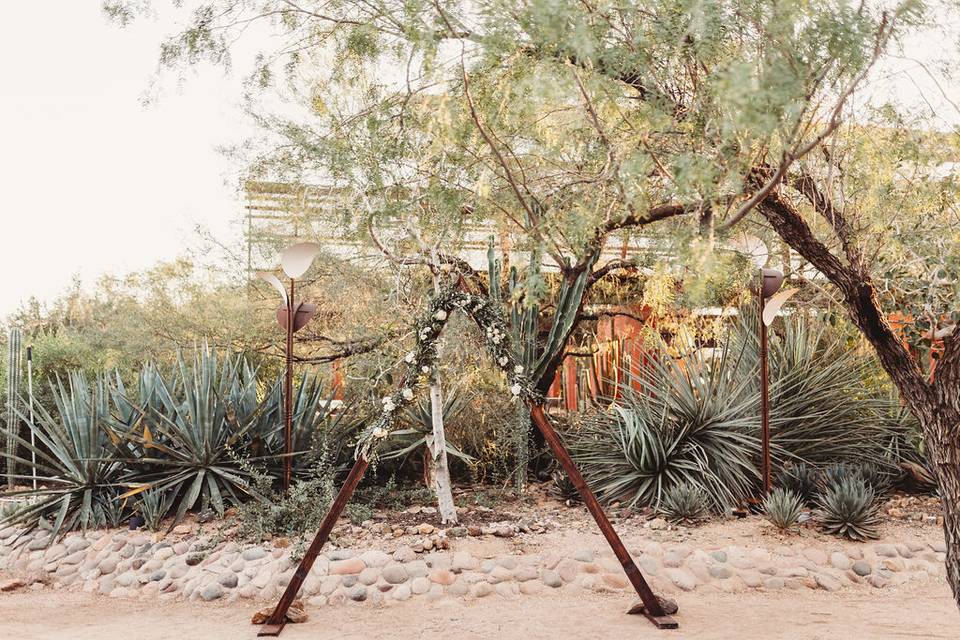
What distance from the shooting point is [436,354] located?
5430mm

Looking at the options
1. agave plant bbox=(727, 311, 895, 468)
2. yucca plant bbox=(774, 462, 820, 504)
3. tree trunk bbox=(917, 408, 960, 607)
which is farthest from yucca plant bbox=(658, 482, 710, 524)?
tree trunk bbox=(917, 408, 960, 607)

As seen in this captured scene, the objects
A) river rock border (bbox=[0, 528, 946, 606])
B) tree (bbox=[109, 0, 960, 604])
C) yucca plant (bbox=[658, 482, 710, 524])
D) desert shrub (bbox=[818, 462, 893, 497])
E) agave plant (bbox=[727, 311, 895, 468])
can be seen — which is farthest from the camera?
agave plant (bbox=[727, 311, 895, 468])

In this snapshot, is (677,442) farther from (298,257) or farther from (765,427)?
(298,257)

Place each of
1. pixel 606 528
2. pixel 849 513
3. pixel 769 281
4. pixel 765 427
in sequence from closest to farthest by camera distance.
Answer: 1. pixel 606 528
2. pixel 849 513
3. pixel 765 427
4. pixel 769 281

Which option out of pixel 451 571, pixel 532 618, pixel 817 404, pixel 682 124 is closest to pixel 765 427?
pixel 817 404

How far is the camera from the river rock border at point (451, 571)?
226 inches

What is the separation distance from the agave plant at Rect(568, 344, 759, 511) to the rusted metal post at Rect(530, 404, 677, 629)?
6.43 feet

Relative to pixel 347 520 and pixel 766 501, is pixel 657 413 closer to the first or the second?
pixel 766 501

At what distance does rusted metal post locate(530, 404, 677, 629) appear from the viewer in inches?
193

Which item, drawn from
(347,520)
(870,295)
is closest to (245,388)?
(347,520)

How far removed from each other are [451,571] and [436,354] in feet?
5.46

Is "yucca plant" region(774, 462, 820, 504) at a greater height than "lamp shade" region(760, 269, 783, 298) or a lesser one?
lesser

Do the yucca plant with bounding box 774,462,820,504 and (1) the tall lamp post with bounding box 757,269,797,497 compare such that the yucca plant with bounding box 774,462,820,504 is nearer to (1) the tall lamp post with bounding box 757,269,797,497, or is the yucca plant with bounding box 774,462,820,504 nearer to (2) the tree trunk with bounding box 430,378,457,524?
(1) the tall lamp post with bounding box 757,269,797,497

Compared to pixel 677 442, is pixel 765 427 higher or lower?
higher
